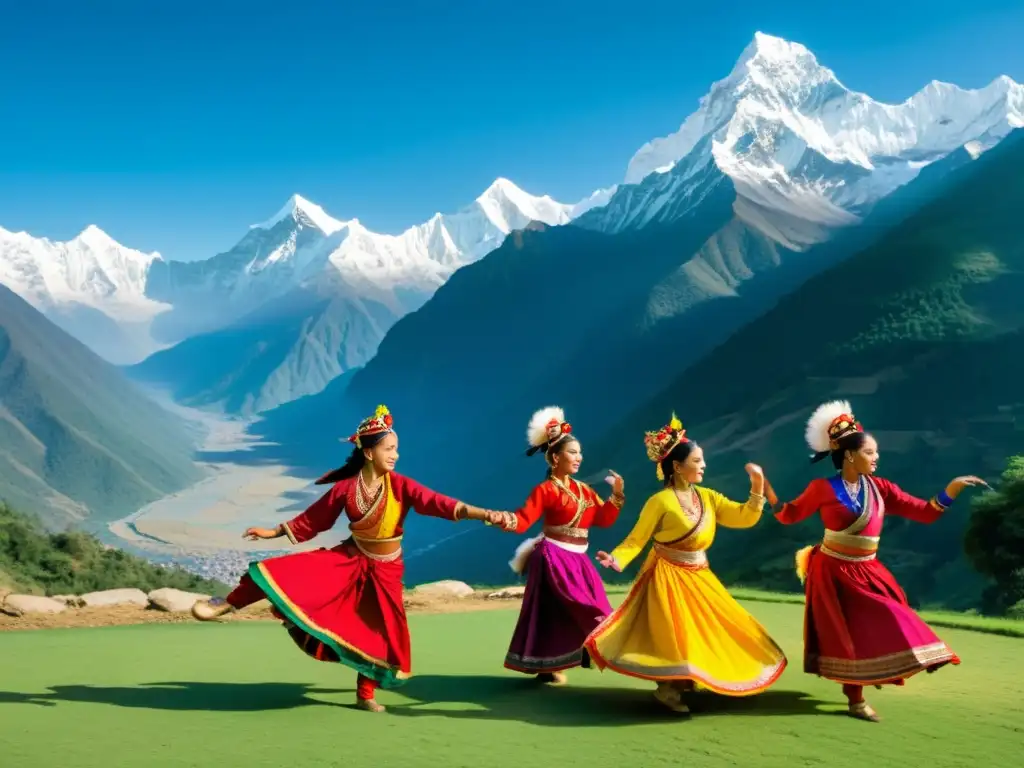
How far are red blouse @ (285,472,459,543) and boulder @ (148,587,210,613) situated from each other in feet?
22.1

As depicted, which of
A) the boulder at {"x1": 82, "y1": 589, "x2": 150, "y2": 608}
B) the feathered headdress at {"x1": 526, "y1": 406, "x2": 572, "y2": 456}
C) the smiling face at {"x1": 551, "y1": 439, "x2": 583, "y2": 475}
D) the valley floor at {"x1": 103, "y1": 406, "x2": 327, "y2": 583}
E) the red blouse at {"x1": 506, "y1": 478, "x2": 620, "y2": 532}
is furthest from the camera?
the valley floor at {"x1": 103, "y1": 406, "x2": 327, "y2": 583}

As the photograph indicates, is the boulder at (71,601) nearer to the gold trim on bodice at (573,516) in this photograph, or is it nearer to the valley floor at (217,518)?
the gold trim on bodice at (573,516)

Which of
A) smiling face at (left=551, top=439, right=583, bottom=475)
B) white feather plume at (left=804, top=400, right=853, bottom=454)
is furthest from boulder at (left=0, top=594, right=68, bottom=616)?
white feather plume at (left=804, top=400, right=853, bottom=454)

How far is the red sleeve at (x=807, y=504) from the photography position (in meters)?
6.69

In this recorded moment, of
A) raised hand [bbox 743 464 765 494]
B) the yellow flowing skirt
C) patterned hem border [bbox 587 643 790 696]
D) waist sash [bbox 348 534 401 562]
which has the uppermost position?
raised hand [bbox 743 464 765 494]

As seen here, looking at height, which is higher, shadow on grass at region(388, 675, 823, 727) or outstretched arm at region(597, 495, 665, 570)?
outstretched arm at region(597, 495, 665, 570)

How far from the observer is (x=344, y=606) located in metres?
6.83

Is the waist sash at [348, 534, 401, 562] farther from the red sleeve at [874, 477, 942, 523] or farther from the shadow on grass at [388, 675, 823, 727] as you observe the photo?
the red sleeve at [874, 477, 942, 523]

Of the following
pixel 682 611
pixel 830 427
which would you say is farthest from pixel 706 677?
pixel 830 427

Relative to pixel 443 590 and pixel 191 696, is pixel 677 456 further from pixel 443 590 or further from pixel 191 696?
pixel 443 590

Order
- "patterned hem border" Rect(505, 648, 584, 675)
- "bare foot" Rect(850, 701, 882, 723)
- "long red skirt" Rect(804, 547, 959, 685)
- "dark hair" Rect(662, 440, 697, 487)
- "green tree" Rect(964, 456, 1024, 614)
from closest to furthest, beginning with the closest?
"bare foot" Rect(850, 701, 882, 723), "long red skirt" Rect(804, 547, 959, 685), "dark hair" Rect(662, 440, 697, 487), "patterned hem border" Rect(505, 648, 584, 675), "green tree" Rect(964, 456, 1024, 614)

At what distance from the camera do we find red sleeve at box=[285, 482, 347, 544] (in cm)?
691

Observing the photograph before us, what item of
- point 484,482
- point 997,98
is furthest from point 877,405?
point 997,98

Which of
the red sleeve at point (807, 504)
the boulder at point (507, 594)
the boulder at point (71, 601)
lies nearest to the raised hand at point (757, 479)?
the red sleeve at point (807, 504)
